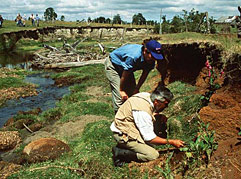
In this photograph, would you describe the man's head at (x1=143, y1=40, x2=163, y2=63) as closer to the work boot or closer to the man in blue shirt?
the man in blue shirt

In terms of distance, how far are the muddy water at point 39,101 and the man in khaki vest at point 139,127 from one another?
7264 millimetres

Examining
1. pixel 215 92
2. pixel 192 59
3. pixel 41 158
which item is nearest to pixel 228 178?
pixel 215 92

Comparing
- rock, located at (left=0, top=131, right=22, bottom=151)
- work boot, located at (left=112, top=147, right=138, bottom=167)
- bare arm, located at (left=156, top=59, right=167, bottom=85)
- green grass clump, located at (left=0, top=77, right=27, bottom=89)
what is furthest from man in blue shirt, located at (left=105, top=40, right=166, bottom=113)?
green grass clump, located at (left=0, top=77, right=27, bottom=89)

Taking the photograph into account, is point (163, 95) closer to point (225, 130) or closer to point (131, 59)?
point (131, 59)

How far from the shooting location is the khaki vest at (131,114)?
3.94m

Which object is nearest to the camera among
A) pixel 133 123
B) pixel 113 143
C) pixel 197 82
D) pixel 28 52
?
pixel 133 123

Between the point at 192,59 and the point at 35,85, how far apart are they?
10.3 m

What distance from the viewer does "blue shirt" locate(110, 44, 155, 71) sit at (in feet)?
15.6

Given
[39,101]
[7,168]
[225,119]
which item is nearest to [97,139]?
[7,168]

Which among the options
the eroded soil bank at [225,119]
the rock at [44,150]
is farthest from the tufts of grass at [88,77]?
the eroded soil bank at [225,119]

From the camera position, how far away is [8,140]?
806 centimetres

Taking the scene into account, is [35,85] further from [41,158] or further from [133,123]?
[133,123]

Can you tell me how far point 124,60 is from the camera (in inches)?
201

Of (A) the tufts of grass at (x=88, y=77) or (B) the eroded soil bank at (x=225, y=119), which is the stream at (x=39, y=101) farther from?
(B) the eroded soil bank at (x=225, y=119)
